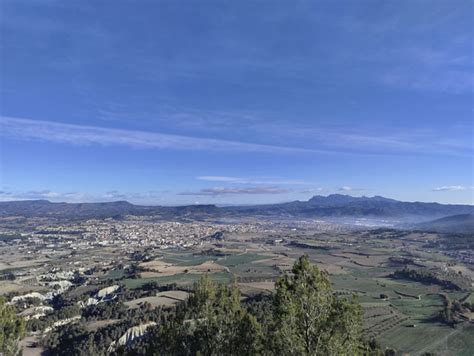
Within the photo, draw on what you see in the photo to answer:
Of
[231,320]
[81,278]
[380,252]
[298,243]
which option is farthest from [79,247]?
[231,320]

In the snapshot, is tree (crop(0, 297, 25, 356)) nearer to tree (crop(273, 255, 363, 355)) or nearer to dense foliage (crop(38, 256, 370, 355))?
dense foliage (crop(38, 256, 370, 355))

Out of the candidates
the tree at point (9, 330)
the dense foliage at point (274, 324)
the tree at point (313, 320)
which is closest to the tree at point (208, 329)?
the dense foliage at point (274, 324)

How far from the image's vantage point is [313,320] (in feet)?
53.2

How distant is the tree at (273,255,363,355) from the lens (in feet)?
51.7

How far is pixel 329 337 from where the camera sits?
621 inches

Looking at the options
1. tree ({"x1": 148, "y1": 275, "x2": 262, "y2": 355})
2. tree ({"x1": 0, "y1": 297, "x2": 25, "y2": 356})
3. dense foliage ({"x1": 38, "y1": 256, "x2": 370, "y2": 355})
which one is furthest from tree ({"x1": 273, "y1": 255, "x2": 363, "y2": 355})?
tree ({"x1": 0, "y1": 297, "x2": 25, "y2": 356})

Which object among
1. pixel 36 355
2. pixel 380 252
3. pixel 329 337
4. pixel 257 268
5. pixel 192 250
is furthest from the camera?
pixel 192 250

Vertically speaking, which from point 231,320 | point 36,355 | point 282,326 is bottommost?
point 36,355

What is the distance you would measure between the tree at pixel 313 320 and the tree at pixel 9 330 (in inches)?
577

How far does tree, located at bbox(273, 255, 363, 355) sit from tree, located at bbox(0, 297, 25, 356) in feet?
48.1

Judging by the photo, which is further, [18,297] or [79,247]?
[79,247]

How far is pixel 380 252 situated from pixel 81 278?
105 meters

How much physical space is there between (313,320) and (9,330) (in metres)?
16.7

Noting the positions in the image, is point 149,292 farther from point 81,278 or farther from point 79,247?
point 79,247
